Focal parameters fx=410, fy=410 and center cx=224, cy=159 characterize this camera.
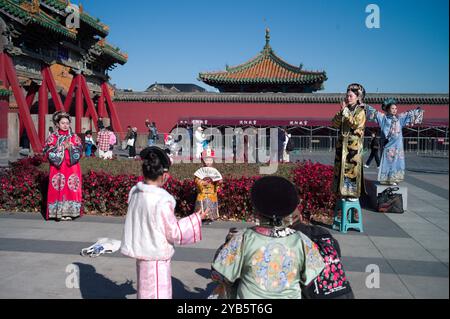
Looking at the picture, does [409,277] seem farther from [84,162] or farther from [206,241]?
[84,162]

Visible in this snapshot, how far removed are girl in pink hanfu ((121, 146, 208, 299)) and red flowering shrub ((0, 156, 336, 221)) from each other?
4.20m

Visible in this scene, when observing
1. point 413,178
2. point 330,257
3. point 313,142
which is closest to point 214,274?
point 330,257

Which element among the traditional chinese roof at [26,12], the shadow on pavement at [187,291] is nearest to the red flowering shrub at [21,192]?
the shadow on pavement at [187,291]

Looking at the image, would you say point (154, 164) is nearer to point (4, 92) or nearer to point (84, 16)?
point (4, 92)

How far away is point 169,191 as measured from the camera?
7.39 m

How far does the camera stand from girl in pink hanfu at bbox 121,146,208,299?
2875 mm

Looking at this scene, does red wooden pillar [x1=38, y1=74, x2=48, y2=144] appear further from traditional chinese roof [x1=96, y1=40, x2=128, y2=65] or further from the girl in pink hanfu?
the girl in pink hanfu

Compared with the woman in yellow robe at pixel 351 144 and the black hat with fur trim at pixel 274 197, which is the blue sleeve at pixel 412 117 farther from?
the black hat with fur trim at pixel 274 197

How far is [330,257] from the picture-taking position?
2.73 meters

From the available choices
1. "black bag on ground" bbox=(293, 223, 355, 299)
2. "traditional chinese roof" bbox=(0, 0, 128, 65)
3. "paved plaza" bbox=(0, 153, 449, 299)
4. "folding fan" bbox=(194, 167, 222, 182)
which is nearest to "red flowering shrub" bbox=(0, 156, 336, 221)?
"paved plaza" bbox=(0, 153, 449, 299)

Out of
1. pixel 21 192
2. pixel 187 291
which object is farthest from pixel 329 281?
pixel 21 192
